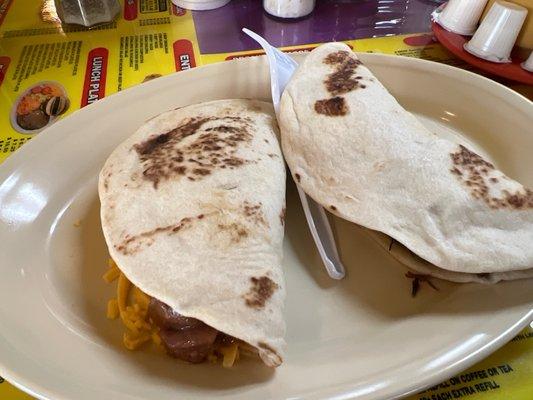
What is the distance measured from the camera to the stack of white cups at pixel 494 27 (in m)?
1.46

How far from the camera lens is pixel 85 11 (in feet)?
5.93

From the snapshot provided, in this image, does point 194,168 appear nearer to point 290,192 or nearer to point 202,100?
point 290,192

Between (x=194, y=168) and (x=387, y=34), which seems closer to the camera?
(x=194, y=168)

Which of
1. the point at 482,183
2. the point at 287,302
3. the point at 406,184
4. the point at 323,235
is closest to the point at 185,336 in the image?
the point at 287,302

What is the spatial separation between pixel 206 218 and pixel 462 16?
1264mm

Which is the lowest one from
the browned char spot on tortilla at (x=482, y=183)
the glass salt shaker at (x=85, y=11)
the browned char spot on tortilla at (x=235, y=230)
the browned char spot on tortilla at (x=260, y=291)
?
the glass salt shaker at (x=85, y=11)

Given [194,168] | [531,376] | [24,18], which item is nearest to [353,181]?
[194,168]

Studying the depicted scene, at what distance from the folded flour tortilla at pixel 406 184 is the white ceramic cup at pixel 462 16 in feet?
2.23

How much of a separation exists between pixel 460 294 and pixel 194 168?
58cm

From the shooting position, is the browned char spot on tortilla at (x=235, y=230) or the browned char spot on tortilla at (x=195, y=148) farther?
the browned char spot on tortilla at (x=195, y=148)

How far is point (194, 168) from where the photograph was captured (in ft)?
3.22

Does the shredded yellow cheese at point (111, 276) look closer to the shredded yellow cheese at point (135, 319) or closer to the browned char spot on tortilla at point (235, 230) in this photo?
the shredded yellow cheese at point (135, 319)

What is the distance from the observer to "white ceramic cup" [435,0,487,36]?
1.59 metres

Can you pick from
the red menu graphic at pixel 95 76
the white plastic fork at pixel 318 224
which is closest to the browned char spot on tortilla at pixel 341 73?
the white plastic fork at pixel 318 224
